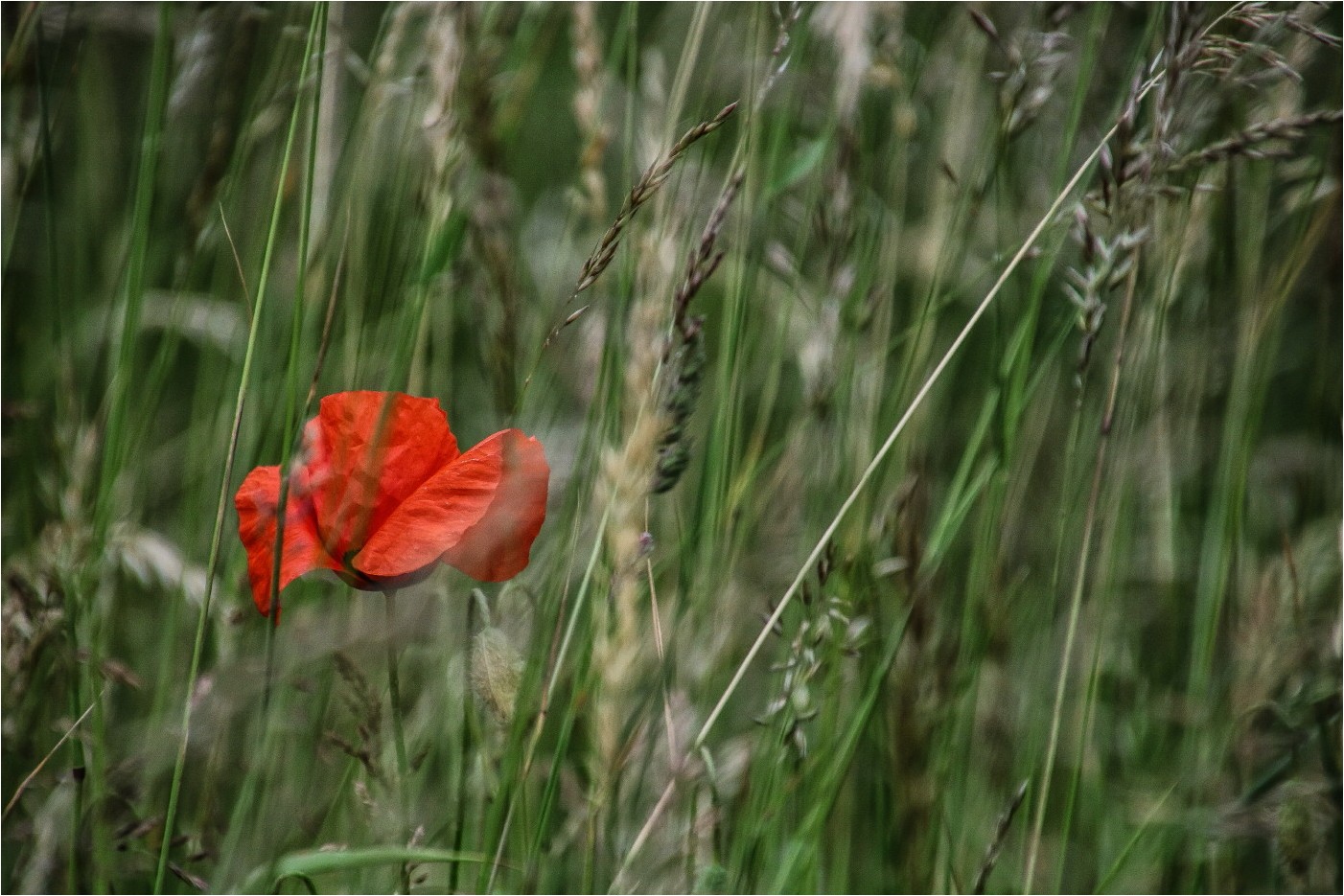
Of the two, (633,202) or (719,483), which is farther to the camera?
(719,483)

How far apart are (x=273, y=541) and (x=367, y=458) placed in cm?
8

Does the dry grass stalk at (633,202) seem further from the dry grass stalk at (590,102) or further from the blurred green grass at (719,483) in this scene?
the dry grass stalk at (590,102)

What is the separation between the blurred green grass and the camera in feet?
2.20

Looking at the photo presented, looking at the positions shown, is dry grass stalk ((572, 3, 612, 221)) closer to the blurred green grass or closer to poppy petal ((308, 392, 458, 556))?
the blurred green grass

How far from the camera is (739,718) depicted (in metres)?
0.97

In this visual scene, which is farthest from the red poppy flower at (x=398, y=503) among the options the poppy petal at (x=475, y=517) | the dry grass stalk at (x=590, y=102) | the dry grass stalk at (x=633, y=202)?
the dry grass stalk at (x=590, y=102)

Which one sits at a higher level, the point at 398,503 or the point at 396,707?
the point at 398,503

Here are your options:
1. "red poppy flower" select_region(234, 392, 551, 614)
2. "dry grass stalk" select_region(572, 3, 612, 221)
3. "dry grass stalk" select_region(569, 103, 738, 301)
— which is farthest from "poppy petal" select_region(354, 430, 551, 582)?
"dry grass stalk" select_region(572, 3, 612, 221)

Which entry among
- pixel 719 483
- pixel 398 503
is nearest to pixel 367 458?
pixel 398 503

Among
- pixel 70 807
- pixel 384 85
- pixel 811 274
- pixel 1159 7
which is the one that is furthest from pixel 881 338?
pixel 70 807

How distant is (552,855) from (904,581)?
33 cm

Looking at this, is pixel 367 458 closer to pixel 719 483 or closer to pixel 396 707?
pixel 396 707

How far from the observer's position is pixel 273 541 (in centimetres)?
56

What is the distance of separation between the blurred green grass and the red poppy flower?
44 mm
